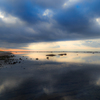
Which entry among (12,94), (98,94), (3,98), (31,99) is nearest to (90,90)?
(98,94)

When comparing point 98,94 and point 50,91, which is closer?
point 98,94

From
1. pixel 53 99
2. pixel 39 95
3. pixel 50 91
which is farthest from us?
pixel 50 91

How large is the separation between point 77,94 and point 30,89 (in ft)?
20.6

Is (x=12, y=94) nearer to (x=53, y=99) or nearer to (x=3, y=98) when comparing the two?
(x=3, y=98)

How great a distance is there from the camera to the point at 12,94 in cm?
971

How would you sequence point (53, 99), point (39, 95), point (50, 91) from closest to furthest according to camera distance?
point (53, 99) → point (39, 95) → point (50, 91)

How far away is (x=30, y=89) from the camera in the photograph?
1088cm

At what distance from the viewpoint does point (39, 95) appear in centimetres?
948

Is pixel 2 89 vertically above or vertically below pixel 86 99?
above

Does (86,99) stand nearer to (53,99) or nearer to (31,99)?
(53,99)

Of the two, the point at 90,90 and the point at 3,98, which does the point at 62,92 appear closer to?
the point at 90,90

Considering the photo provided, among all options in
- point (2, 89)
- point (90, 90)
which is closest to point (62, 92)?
point (90, 90)

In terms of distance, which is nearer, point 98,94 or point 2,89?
point 98,94

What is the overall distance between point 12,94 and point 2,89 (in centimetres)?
227
